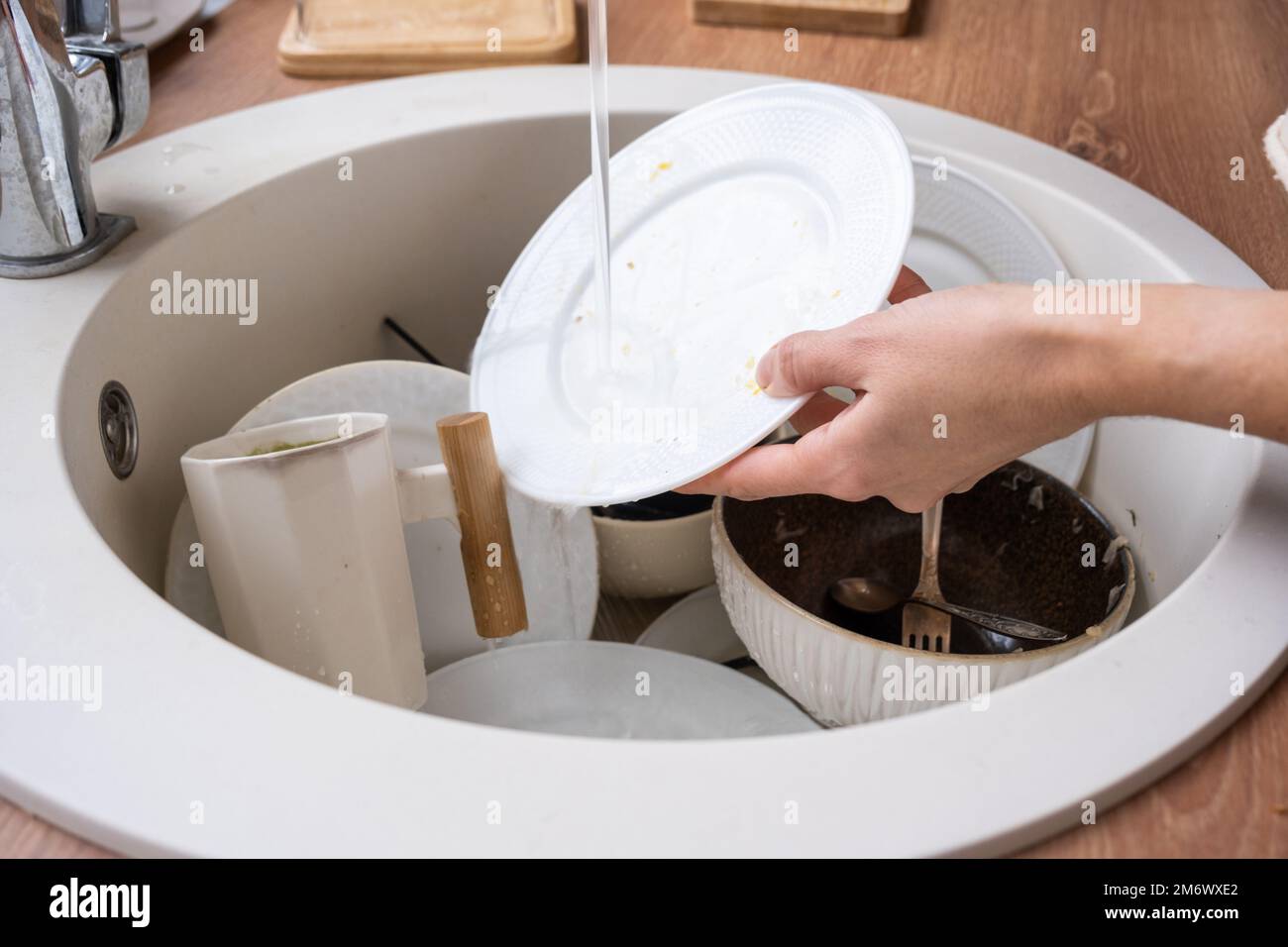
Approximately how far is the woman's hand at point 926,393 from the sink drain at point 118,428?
0.33 meters

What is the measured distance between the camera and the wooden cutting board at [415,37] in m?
0.90

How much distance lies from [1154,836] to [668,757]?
0.16 meters

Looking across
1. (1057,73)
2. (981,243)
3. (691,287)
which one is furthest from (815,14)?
(691,287)

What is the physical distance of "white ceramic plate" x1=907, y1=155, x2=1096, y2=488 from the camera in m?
0.75

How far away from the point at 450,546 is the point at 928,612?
11.9 inches

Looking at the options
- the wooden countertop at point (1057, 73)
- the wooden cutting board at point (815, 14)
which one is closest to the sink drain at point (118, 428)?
the wooden countertop at point (1057, 73)

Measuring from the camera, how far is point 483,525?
634 millimetres

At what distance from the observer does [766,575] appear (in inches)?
27.8

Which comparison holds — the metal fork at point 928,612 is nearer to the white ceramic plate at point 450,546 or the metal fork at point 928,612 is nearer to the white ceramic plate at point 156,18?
the white ceramic plate at point 450,546

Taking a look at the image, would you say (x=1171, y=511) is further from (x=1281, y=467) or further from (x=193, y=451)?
(x=193, y=451)

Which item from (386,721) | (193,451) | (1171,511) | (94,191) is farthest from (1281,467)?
(94,191)

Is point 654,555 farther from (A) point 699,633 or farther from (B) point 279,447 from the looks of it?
(B) point 279,447

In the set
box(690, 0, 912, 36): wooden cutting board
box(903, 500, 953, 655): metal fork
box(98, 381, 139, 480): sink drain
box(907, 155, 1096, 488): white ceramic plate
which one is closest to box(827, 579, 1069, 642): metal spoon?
box(903, 500, 953, 655): metal fork
